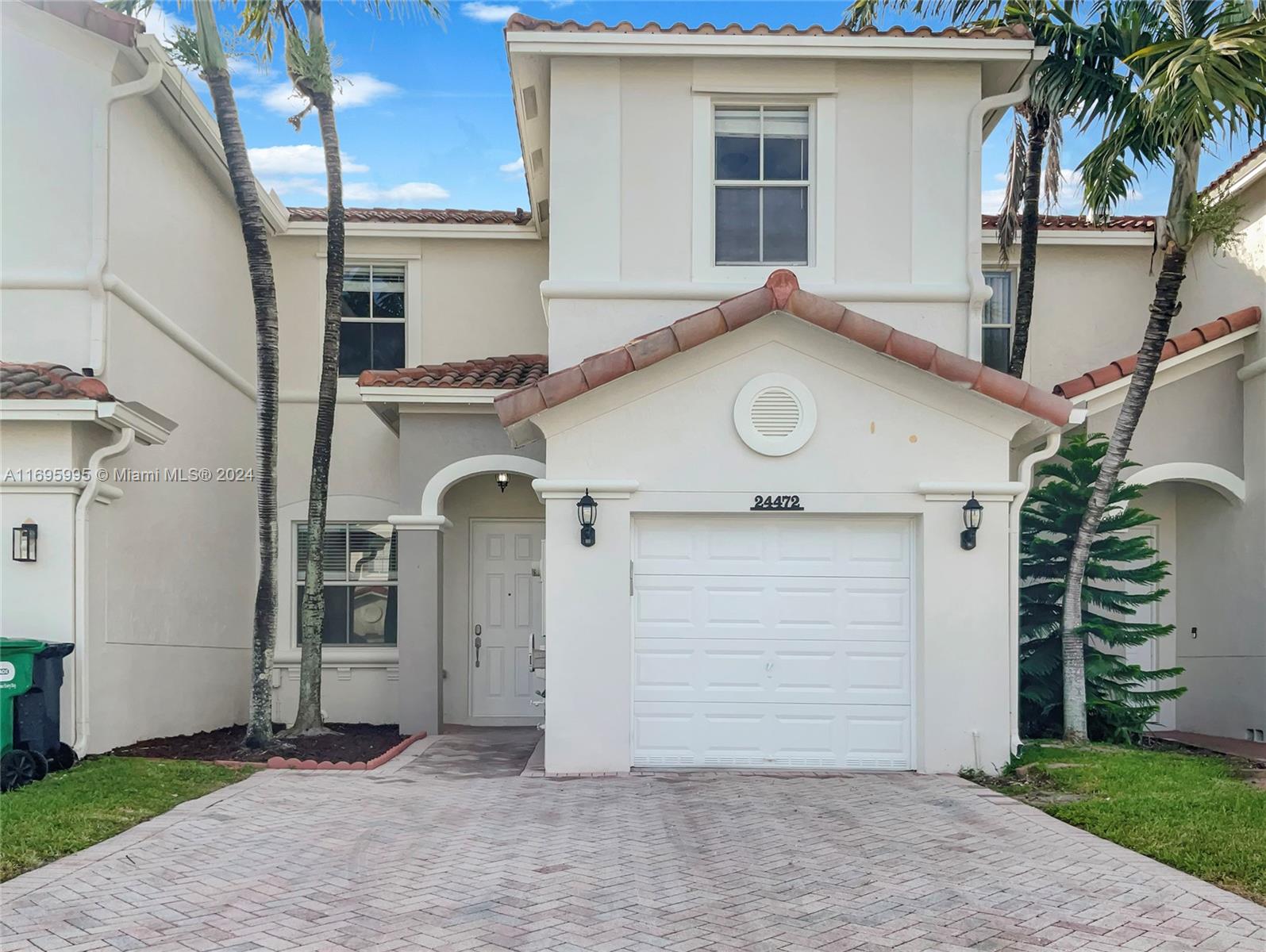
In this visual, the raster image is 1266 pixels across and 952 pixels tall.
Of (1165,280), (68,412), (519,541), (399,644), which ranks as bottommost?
(399,644)

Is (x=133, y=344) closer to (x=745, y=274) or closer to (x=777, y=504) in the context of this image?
(x=745, y=274)

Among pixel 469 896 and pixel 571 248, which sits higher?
pixel 571 248

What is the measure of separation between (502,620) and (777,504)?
18.0 ft

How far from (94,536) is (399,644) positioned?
3644 mm

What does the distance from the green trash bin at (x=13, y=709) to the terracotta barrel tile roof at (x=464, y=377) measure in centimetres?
466

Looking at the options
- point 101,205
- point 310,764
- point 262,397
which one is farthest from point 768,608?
point 101,205

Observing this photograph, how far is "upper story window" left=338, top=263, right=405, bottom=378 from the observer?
1470 cm

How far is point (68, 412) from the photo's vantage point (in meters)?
9.16

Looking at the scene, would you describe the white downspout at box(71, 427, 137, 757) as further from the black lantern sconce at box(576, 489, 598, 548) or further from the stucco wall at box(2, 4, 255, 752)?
the black lantern sconce at box(576, 489, 598, 548)

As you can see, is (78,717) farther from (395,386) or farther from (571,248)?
(571,248)

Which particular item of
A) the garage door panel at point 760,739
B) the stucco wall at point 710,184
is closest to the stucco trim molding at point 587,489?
the stucco wall at point 710,184

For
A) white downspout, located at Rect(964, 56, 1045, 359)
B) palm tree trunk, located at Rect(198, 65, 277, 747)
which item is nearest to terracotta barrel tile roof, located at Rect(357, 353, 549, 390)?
palm tree trunk, located at Rect(198, 65, 277, 747)

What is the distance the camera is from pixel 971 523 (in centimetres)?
948


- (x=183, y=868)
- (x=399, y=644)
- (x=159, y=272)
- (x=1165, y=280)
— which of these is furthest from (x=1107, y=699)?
(x=159, y=272)
